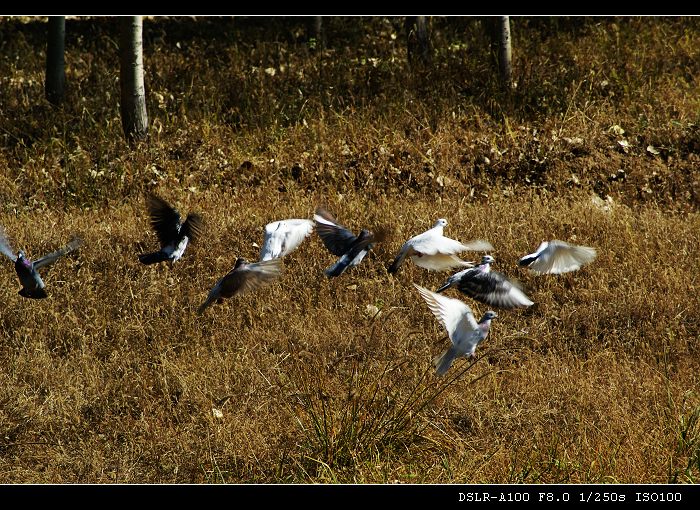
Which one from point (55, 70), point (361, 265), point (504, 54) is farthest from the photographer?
point (504, 54)

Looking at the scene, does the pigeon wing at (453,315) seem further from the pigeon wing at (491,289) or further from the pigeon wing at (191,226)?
the pigeon wing at (191,226)

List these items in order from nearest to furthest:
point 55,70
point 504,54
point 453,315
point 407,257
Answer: point 453,315, point 407,257, point 55,70, point 504,54

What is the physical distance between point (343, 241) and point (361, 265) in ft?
5.90

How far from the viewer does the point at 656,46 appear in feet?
40.2

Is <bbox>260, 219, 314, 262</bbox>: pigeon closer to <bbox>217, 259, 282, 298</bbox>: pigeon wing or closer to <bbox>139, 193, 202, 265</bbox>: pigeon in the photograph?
<bbox>217, 259, 282, 298</bbox>: pigeon wing

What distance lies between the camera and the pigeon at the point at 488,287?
5504mm

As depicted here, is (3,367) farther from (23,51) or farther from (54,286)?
(23,51)

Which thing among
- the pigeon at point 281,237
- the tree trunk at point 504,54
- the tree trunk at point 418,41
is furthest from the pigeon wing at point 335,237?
the tree trunk at point 418,41

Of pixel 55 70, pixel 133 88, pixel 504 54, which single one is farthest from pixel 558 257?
pixel 55 70

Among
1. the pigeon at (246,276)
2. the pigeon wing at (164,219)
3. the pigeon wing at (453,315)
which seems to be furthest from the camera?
the pigeon wing at (164,219)

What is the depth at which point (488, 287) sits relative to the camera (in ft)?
18.1

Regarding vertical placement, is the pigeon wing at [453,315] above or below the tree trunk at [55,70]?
below

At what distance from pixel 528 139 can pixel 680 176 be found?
1.62 m

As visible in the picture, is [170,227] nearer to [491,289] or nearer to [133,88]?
[491,289]
